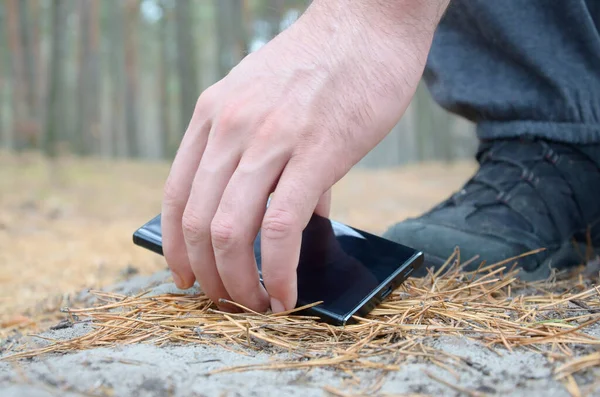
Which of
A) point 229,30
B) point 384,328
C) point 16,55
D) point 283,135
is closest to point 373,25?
point 283,135

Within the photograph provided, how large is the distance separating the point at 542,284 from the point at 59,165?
6782 mm

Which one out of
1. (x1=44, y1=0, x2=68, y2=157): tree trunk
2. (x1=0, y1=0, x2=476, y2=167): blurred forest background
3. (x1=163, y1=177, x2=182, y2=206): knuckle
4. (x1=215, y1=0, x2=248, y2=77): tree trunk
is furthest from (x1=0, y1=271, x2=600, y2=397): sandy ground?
(x1=215, y1=0, x2=248, y2=77): tree trunk

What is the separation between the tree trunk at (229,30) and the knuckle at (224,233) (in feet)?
25.6

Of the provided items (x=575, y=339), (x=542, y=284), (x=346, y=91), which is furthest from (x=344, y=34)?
(x=542, y=284)

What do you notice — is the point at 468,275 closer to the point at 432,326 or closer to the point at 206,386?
the point at 432,326

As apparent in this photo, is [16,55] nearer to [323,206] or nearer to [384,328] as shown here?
[323,206]

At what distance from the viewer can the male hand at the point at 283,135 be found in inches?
36.2

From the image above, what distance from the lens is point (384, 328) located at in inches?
38.2

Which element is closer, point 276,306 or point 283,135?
point 283,135

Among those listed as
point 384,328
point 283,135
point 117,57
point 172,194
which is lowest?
point 384,328

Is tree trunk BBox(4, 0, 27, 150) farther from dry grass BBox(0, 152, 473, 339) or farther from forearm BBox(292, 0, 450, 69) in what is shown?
forearm BBox(292, 0, 450, 69)

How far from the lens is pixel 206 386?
29.3 inches

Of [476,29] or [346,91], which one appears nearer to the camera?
[346,91]

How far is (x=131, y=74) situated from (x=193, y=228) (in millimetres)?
12718
